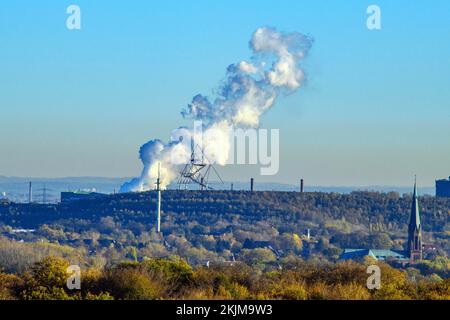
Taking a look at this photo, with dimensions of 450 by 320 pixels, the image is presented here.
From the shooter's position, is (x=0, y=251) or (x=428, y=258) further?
(x=428, y=258)

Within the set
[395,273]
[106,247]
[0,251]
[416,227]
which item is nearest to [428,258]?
[416,227]

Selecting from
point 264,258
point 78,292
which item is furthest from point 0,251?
point 78,292

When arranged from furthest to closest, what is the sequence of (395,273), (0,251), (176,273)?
(0,251), (395,273), (176,273)
